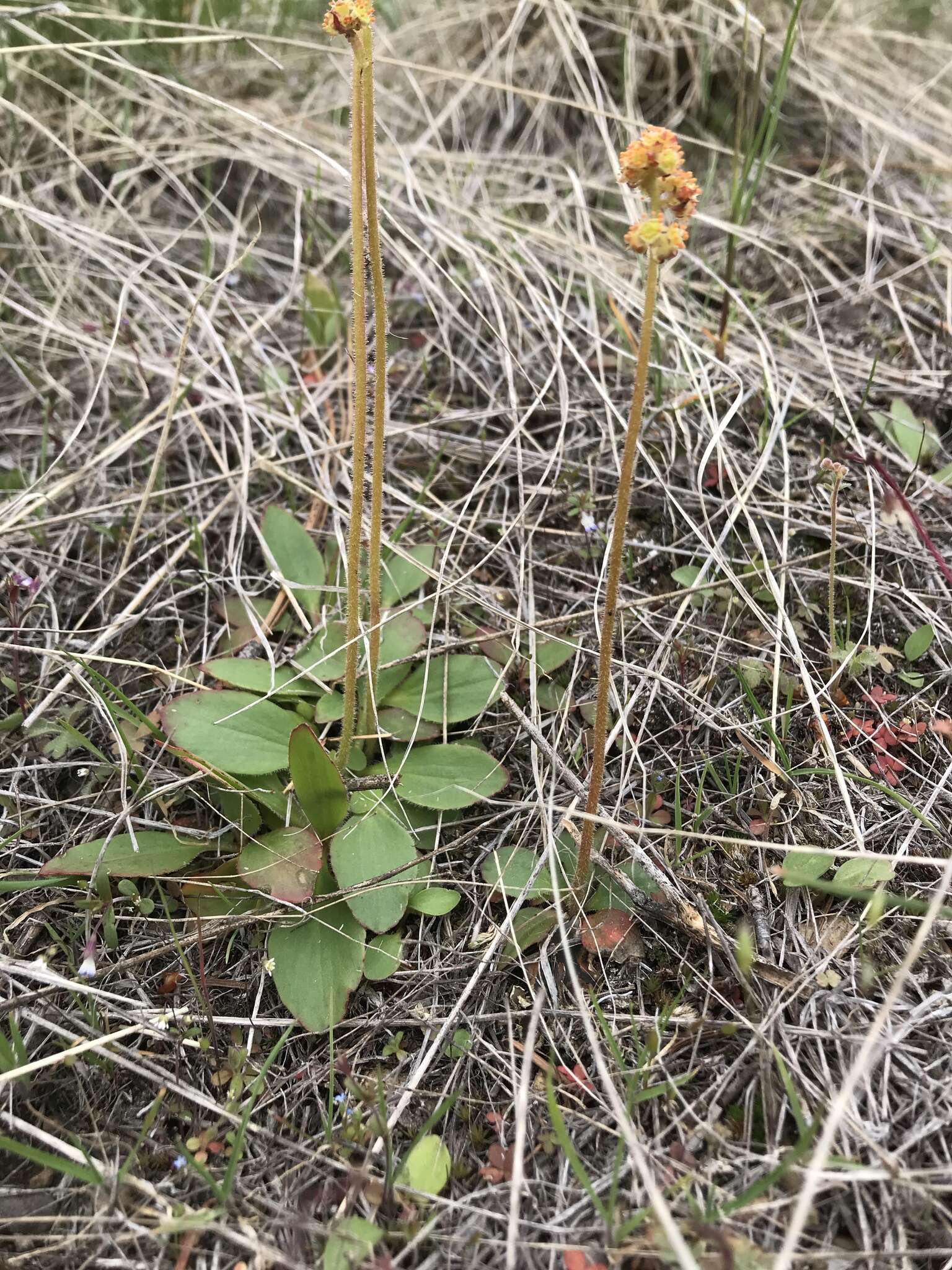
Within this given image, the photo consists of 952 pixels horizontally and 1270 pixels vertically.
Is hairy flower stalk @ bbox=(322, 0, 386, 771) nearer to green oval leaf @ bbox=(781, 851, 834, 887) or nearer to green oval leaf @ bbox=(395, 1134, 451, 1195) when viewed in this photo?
green oval leaf @ bbox=(395, 1134, 451, 1195)

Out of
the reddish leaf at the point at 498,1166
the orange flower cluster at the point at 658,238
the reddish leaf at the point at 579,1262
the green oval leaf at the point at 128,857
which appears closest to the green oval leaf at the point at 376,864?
the green oval leaf at the point at 128,857

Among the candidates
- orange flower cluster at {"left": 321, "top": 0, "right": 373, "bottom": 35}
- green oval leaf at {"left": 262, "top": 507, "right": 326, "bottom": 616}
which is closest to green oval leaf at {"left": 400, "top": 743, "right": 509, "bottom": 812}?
green oval leaf at {"left": 262, "top": 507, "right": 326, "bottom": 616}

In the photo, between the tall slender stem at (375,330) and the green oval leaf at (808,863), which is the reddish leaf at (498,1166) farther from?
the tall slender stem at (375,330)

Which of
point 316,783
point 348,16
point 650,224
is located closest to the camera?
point 650,224

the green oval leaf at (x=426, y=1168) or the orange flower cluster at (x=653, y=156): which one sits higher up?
the orange flower cluster at (x=653, y=156)

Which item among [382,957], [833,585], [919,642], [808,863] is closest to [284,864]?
[382,957]

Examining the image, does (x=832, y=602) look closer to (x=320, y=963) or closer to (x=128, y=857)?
(x=320, y=963)
